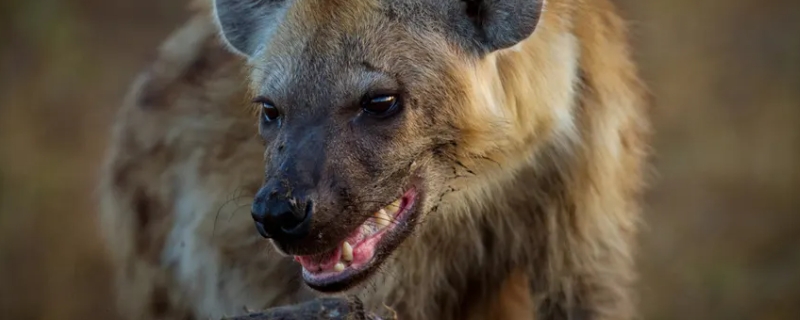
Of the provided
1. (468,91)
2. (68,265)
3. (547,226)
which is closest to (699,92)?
(68,265)

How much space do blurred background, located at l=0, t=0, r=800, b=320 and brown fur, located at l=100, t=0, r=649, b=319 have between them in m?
1.67

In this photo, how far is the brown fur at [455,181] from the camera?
2.83 metres

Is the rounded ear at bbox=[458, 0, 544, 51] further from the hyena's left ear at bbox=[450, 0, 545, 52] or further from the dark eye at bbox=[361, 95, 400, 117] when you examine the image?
the dark eye at bbox=[361, 95, 400, 117]

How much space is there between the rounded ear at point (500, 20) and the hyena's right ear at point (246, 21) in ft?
1.20

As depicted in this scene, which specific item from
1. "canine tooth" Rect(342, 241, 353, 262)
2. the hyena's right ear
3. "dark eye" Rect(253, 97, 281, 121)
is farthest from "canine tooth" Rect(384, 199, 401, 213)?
the hyena's right ear

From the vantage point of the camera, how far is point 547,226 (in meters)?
3.18

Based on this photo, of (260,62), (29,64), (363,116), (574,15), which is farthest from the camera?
(29,64)

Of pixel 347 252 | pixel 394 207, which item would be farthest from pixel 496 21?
pixel 347 252

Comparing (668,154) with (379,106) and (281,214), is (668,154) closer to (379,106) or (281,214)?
(379,106)

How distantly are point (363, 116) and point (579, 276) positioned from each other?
2.69 ft

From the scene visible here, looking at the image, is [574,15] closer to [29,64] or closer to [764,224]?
[764,224]

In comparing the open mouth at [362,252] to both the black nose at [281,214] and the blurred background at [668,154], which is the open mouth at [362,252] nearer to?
the black nose at [281,214]

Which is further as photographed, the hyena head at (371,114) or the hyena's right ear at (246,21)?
the hyena's right ear at (246,21)

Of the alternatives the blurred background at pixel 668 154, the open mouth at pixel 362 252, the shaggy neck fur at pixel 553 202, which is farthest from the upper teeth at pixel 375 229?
the blurred background at pixel 668 154
